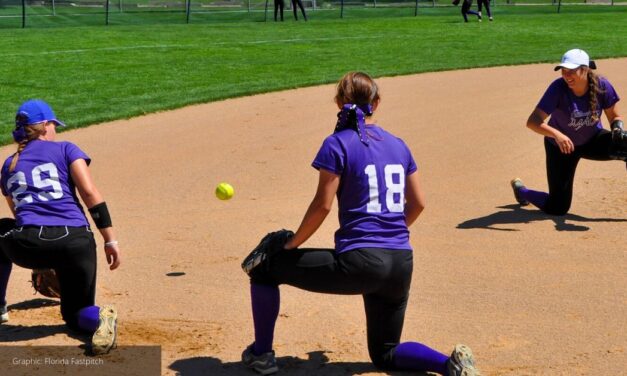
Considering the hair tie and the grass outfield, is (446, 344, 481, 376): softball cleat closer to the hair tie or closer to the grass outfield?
the hair tie

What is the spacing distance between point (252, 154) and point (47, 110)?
248 inches

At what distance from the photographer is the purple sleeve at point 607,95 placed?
30.2 feet

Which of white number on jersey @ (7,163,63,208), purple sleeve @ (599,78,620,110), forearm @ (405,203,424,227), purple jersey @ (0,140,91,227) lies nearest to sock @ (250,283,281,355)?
forearm @ (405,203,424,227)

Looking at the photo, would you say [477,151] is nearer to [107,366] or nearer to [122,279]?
[122,279]

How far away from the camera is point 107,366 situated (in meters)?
5.88

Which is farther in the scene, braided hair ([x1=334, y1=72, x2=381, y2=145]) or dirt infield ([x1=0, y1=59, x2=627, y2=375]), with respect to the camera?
dirt infield ([x1=0, y1=59, x2=627, y2=375])

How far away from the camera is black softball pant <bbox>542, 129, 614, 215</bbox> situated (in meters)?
9.46

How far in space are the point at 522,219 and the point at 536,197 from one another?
0.34m

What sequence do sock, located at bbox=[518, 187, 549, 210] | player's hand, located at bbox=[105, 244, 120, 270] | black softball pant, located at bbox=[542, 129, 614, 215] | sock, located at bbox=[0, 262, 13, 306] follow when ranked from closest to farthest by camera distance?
player's hand, located at bbox=[105, 244, 120, 270] → sock, located at bbox=[0, 262, 13, 306] → black softball pant, located at bbox=[542, 129, 614, 215] → sock, located at bbox=[518, 187, 549, 210]

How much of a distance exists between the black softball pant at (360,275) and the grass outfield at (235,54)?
860cm

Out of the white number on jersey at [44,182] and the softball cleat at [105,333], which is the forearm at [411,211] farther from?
the white number on jersey at [44,182]

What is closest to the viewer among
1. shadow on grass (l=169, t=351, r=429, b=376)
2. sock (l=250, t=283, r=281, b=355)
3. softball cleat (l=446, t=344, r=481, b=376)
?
softball cleat (l=446, t=344, r=481, b=376)

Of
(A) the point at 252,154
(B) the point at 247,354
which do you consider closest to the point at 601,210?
(A) the point at 252,154

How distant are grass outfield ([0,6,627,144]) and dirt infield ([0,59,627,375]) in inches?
77.6
